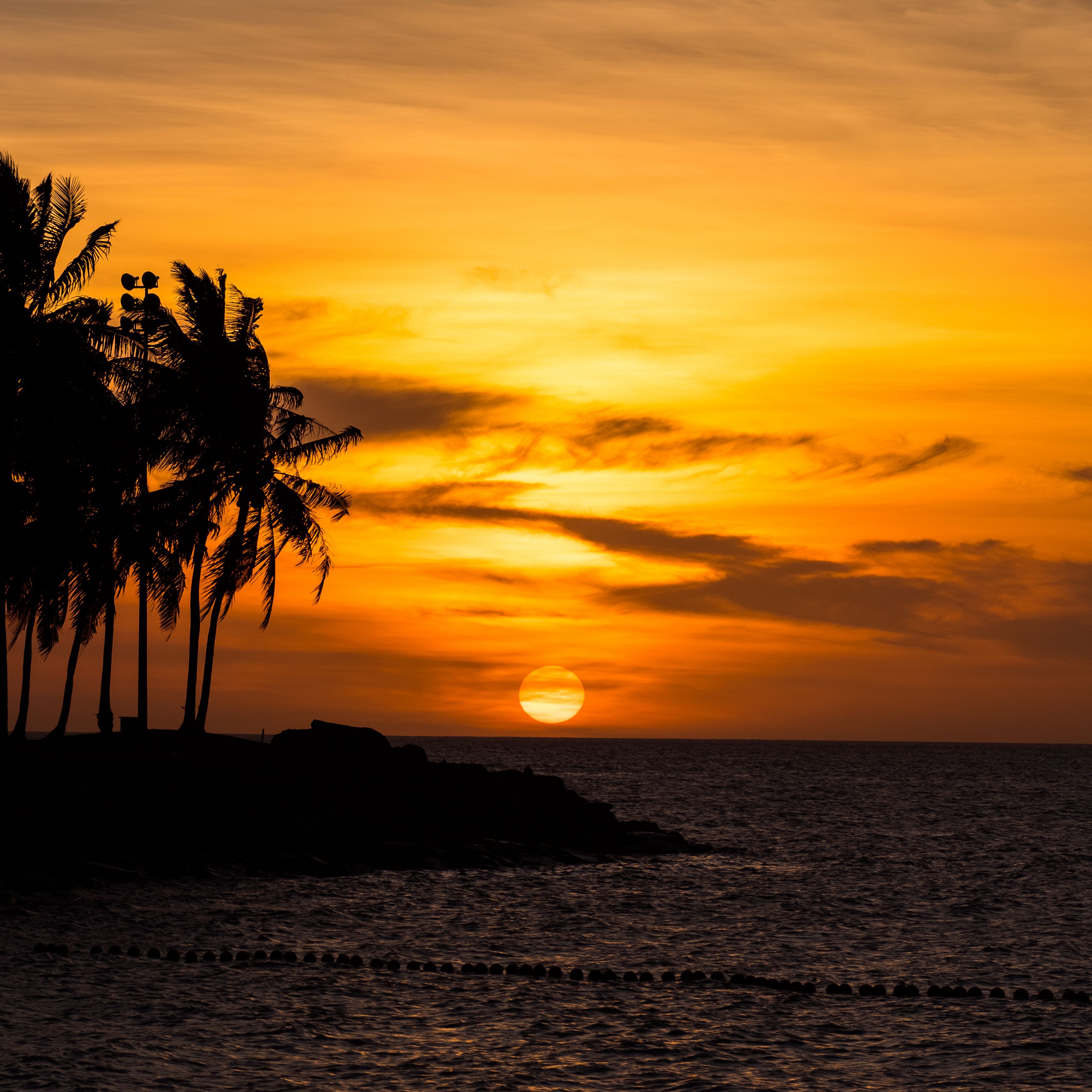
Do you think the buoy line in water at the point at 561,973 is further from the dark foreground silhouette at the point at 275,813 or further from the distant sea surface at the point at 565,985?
the dark foreground silhouette at the point at 275,813

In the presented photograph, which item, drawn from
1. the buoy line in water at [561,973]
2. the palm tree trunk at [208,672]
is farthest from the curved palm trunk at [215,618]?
the buoy line in water at [561,973]

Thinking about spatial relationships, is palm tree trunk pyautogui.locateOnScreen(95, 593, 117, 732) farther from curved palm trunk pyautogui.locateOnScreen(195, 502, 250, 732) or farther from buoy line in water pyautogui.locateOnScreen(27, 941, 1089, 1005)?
buoy line in water pyautogui.locateOnScreen(27, 941, 1089, 1005)

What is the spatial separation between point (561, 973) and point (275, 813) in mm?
18827

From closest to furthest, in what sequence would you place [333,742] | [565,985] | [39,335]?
[565,985]
[39,335]
[333,742]

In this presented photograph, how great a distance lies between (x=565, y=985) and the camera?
79.5ft

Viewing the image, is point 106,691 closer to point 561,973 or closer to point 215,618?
point 215,618

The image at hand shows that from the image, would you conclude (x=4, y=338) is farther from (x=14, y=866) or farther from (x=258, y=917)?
(x=258, y=917)

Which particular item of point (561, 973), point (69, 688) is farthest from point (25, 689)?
point (561, 973)

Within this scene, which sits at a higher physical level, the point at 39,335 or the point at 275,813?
the point at 39,335


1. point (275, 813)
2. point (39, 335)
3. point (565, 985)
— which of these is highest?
point (39, 335)

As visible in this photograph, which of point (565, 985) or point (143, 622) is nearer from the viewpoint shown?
point (565, 985)

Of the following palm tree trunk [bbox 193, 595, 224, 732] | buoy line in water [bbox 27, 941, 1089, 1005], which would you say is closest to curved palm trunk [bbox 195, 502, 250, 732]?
palm tree trunk [bbox 193, 595, 224, 732]

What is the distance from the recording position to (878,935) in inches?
1244

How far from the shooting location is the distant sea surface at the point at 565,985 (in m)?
18.0
